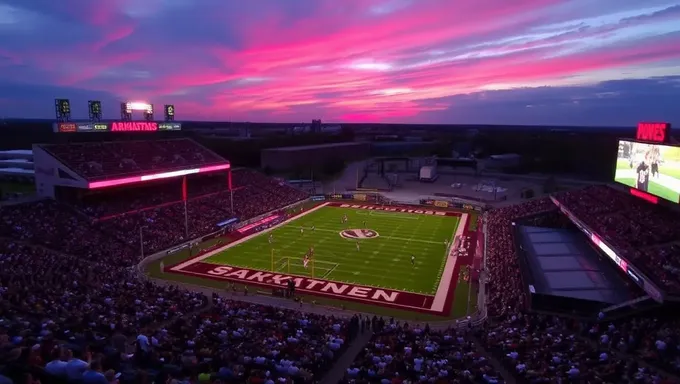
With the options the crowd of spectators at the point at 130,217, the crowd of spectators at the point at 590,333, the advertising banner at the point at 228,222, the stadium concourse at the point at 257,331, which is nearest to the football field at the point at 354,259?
the advertising banner at the point at 228,222

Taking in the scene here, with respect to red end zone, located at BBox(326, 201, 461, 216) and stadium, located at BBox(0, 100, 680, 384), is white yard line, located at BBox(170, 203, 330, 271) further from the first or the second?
red end zone, located at BBox(326, 201, 461, 216)

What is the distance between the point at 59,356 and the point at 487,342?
15850mm

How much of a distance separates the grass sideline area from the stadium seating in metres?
11.1

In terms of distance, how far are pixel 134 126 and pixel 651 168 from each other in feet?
151

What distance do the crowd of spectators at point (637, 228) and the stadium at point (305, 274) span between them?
0.19m

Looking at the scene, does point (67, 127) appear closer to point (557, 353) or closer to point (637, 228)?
point (557, 353)

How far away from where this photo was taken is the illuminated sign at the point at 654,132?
97.5 ft

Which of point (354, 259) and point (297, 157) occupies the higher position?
point (297, 157)

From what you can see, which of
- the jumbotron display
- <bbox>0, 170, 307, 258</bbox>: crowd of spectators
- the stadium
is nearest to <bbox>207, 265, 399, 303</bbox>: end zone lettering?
the stadium

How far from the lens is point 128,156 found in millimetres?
45625

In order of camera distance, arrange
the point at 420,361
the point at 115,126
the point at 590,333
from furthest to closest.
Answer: the point at 115,126 → the point at 590,333 → the point at 420,361

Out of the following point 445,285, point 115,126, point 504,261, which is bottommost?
point 445,285

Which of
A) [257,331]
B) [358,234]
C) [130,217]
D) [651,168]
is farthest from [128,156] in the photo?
[651,168]

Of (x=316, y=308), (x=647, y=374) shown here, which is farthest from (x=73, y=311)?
(x=647, y=374)
